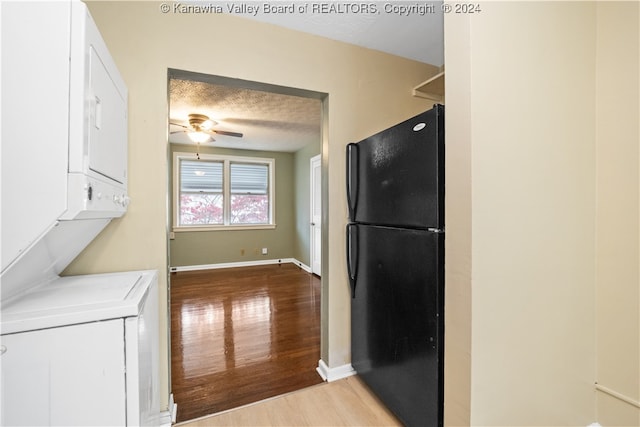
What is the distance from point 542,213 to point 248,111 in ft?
10.5

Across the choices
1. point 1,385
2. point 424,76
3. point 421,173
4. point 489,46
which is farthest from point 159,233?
point 424,76

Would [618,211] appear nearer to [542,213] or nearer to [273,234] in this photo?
[542,213]

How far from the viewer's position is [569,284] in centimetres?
131

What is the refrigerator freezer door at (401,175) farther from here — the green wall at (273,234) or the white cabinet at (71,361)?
the green wall at (273,234)

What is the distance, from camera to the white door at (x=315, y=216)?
195 inches

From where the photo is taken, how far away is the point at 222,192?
213 inches

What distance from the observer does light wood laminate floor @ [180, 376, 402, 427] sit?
1.57 m

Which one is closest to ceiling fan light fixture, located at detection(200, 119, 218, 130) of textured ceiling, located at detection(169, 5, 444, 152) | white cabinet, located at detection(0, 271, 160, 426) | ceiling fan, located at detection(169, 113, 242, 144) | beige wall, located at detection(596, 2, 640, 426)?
ceiling fan, located at detection(169, 113, 242, 144)

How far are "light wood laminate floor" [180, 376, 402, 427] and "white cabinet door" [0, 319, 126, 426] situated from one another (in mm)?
854

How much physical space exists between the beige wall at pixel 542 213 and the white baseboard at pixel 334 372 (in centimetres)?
96

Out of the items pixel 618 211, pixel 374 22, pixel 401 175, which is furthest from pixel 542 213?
pixel 374 22

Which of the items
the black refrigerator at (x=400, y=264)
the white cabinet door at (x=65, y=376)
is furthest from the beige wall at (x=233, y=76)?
the white cabinet door at (x=65, y=376)

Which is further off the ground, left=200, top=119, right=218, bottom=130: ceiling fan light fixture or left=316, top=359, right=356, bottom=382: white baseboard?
left=200, top=119, right=218, bottom=130: ceiling fan light fixture

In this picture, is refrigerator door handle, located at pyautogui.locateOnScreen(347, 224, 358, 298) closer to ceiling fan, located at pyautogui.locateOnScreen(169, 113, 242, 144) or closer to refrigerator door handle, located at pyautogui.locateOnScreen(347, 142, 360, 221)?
refrigerator door handle, located at pyautogui.locateOnScreen(347, 142, 360, 221)
